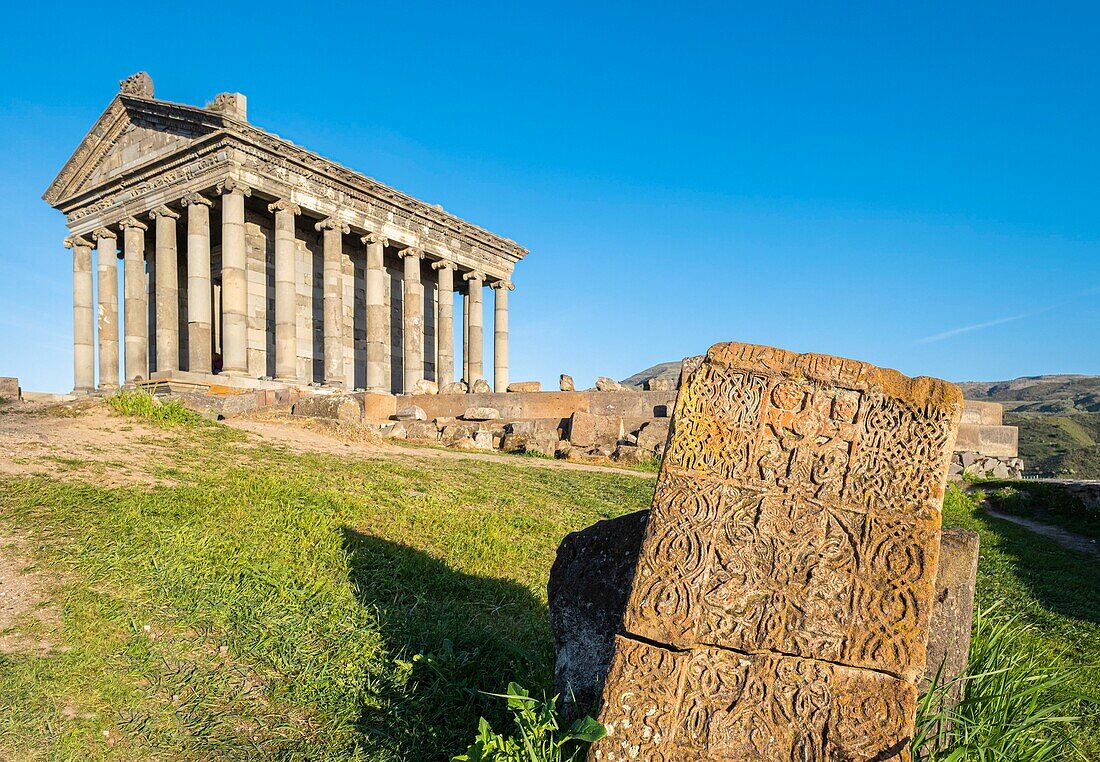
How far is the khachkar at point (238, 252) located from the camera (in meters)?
21.2

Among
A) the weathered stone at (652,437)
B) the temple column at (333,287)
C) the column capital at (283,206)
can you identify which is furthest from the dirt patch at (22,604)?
the temple column at (333,287)

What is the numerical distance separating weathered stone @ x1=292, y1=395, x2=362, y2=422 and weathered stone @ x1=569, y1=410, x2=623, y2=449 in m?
4.87

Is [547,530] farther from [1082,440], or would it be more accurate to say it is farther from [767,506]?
[1082,440]

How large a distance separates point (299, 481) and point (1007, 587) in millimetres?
6643

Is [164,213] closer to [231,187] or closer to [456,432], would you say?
[231,187]

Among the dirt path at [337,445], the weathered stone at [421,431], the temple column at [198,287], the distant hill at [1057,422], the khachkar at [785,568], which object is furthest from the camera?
the distant hill at [1057,422]

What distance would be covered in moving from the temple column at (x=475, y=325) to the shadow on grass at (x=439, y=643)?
25046 millimetres

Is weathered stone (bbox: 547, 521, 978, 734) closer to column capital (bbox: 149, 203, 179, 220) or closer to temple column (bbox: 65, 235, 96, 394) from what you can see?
column capital (bbox: 149, 203, 179, 220)

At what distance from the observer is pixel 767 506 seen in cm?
247

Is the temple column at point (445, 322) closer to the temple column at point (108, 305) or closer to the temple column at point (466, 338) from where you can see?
the temple column at point (466, 338)

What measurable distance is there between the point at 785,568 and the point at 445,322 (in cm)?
2746

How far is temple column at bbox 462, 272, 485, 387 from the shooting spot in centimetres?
3041

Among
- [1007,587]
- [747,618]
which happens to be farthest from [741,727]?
[1007,587]

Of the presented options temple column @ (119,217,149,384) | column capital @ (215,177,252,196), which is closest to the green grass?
column capital @ (215,177,252,196)
